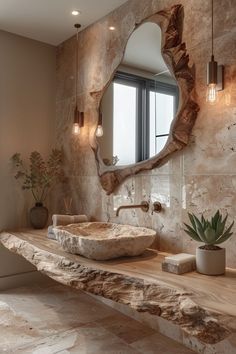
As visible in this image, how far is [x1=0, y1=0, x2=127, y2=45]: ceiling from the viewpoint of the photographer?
2.49m

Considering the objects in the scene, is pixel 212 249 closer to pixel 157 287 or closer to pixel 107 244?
pixel 157 287

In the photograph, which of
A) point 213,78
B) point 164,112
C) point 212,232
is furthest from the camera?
point 164,112

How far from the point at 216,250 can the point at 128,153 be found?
1.07 metres

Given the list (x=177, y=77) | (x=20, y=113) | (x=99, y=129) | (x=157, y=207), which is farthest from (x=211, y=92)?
(x=20, y=113)

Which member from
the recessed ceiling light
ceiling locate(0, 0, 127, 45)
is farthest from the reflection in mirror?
the recessed ceiling light

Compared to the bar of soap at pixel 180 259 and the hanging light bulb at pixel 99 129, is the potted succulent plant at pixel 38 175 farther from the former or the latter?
the bar of soap at pixel 180 259

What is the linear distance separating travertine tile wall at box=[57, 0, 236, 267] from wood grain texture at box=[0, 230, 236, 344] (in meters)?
0.34

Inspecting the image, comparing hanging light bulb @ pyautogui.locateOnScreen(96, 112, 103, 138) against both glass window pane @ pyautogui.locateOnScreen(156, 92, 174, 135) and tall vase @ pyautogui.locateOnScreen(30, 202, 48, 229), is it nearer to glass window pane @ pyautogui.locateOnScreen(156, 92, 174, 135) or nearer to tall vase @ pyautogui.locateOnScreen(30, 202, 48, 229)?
glass window pane @ pyautogui.locateOnScreen(156, 92, 174, 135)

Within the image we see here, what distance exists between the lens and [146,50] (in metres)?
2.21

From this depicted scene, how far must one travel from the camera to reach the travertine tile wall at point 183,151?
1.74 meters

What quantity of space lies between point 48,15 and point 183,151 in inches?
68.1

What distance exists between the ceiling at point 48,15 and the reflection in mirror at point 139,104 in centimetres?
49

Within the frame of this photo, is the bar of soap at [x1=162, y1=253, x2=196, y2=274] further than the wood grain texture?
Yes

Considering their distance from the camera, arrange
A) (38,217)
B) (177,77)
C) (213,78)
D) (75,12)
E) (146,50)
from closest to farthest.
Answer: (213,78) → (177,77) → (146,50) → (75,12) → (38,217)
